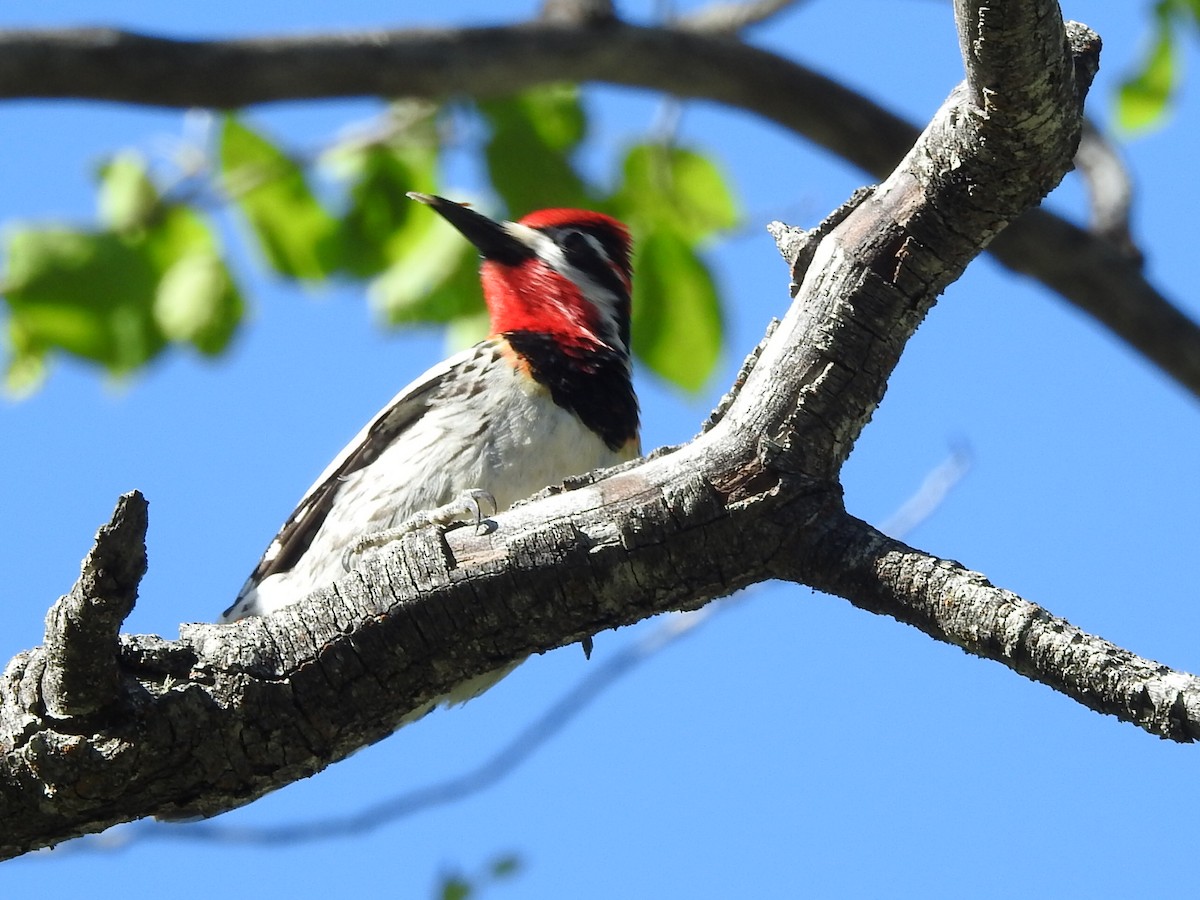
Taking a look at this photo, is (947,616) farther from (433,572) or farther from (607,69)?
(607,69)

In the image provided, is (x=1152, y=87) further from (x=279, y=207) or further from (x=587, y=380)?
(x=279, y=207)

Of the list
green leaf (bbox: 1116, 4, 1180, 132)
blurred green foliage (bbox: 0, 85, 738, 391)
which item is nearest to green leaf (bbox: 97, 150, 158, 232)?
blurred green foliage (bbox: 0, 85, 738, 391)

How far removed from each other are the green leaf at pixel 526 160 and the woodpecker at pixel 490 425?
0.25 meters

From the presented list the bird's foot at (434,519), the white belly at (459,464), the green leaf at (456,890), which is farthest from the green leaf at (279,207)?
the green leaf at (456,890)

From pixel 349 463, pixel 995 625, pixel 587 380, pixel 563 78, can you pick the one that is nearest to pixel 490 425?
pixel 587 380

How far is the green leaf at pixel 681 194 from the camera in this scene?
4609mm

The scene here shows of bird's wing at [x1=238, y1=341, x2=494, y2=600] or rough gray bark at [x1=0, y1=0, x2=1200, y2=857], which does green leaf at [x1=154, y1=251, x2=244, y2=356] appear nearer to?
bird's wing at [x1=238, y1=341, x2=494, y2=600]

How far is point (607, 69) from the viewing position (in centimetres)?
459

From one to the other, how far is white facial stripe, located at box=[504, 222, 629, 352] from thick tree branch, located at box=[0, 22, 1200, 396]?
53 centimetres

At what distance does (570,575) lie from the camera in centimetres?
Answer: 232

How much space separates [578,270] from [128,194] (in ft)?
4.66

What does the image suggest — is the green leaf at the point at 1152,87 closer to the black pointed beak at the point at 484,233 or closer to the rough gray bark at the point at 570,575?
the black pointed beak at the point at 484,233

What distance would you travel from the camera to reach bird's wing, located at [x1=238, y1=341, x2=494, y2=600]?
4.02 m

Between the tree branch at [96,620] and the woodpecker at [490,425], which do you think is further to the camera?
the woodpecker at [490,425]
